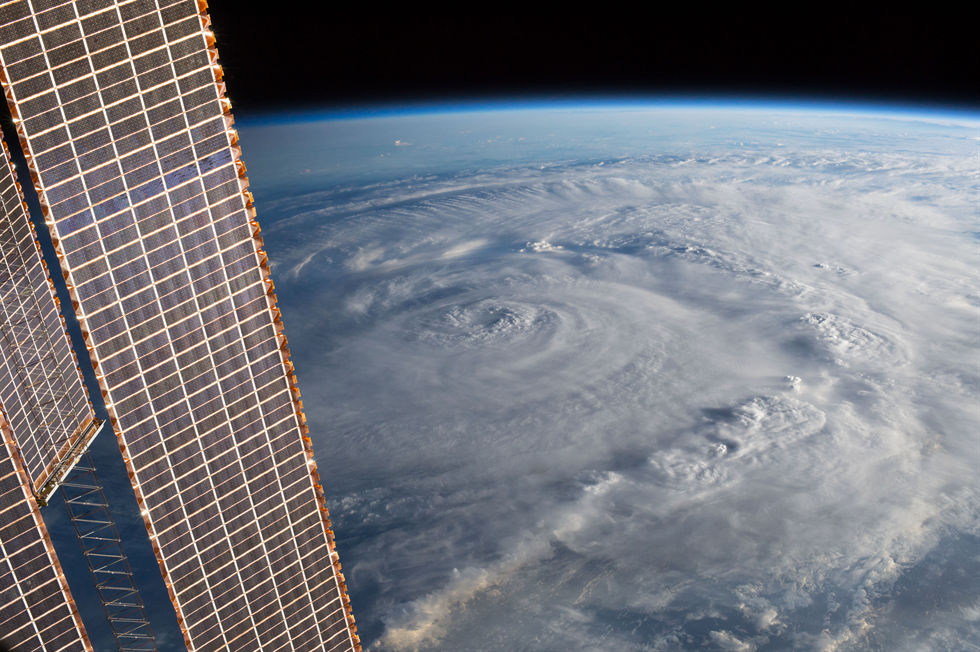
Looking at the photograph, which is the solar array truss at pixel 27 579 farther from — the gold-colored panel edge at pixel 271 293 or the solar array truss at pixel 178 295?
the gold-colored panel edge at pixel 271 293

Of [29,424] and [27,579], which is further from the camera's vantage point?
[29,424]

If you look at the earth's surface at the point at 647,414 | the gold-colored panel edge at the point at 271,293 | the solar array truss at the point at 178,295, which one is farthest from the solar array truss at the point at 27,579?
Answer: the earth's surface at the point at 647,414

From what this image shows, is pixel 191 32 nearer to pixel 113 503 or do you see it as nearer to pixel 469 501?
pixel 469 501

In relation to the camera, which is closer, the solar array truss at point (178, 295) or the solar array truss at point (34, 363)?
the solar array truss at point (178, 295)

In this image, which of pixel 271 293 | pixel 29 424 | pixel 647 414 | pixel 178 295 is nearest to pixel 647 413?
pixel 647 414

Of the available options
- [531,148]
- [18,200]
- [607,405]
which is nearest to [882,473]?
[607,405]

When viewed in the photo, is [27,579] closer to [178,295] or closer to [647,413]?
[178,295]

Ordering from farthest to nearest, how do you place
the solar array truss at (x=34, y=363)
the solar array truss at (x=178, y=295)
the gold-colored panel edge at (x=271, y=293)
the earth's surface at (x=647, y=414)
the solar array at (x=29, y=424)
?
the earth's surface at (x=647, y=414) → the solar array truss at (x=34, y=363) → the solar array at (x=29, y=424) → the gold-colored panel edge at (x=271, y=293) → the solar array truss at (x=178, y=295)

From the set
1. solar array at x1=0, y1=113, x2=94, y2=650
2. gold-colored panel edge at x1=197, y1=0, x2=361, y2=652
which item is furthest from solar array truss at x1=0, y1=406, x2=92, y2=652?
gold-colored panel edge at x1=197, y1=0, x2=361, y2=652
